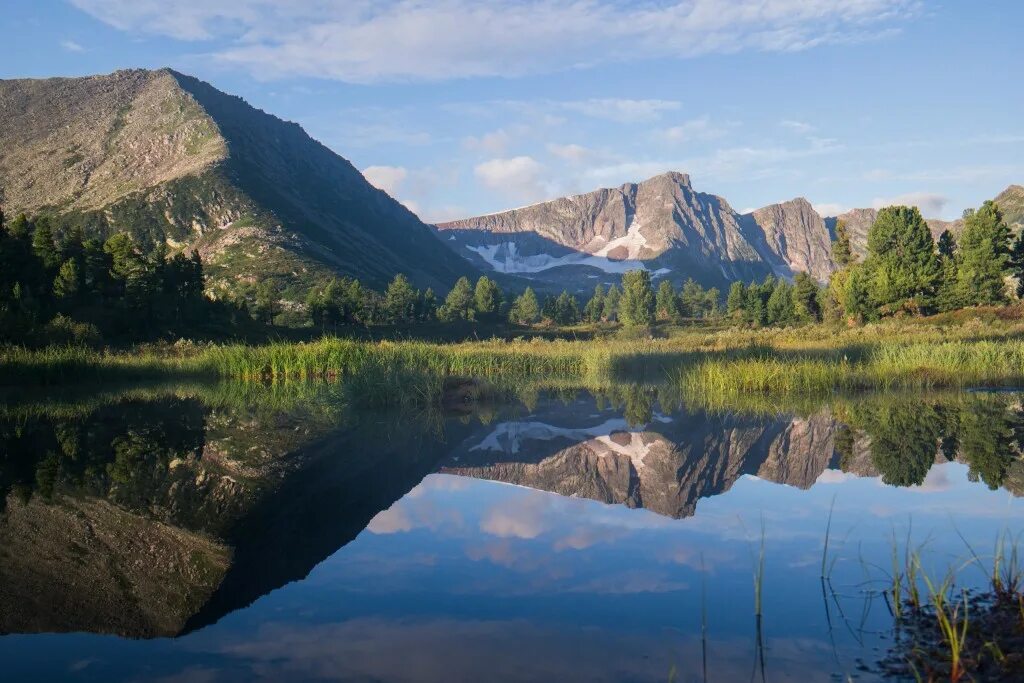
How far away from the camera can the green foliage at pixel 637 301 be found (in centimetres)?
12738

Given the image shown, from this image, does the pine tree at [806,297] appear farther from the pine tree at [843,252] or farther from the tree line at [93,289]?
the tree line at [93,289]

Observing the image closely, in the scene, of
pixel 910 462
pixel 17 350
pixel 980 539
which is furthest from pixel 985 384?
pixel 17 350

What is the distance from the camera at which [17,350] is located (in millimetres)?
22609

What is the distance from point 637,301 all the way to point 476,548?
127057 mm

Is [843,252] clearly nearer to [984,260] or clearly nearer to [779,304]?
[984,260]

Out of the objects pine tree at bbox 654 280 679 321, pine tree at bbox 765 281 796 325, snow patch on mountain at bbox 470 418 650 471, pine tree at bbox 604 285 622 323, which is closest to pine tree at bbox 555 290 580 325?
pine tree at bbox 604 285 622 323

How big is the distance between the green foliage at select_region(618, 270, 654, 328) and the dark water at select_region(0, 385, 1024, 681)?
4473 inches

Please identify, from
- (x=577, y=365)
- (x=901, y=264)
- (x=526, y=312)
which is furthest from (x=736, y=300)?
(x=577, y=365)

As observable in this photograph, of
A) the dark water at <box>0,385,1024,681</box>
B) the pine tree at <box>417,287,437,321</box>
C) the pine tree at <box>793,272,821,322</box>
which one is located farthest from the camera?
the pine tree at <box>417,287,437,321</box>

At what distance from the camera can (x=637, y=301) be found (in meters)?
131

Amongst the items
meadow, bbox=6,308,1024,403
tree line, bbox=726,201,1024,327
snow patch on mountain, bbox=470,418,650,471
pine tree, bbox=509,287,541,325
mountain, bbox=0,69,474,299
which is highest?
mountain, bbox=0,69,474,299

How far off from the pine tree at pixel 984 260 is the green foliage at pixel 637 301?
65.6 m

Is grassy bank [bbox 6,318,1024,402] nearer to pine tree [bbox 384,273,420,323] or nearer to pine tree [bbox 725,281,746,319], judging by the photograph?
pine tree [bbox 384,273,420,323]

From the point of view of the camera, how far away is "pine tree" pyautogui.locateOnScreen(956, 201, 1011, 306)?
5566 cm
